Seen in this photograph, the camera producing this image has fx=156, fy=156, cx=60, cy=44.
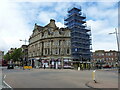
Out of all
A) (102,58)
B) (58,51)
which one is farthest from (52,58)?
(102,58)

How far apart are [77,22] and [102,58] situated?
37824mm

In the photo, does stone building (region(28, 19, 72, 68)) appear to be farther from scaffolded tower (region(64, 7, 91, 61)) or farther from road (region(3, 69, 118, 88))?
road (region(3, 69, 118, 88))

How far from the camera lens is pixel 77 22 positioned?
6209 cm

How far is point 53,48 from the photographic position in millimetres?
58719

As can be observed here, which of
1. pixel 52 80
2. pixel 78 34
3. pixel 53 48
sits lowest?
pixel 52 80

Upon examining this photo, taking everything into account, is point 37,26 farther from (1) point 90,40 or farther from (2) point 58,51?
(1) point 90,40

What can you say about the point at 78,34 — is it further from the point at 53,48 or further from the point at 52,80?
the point at 52,80

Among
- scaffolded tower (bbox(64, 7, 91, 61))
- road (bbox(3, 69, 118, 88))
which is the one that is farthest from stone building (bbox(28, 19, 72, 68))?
road (bbox(3, 69, 118, 88))

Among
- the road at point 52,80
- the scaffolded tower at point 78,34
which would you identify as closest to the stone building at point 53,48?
the scaffolded tower at point 78,34

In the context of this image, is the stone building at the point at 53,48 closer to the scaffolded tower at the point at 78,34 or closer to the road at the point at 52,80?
the scaffolded tower at the point at 78,34

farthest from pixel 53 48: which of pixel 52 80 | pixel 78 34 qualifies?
pixel 52 80

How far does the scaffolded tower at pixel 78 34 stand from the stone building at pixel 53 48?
2266mm

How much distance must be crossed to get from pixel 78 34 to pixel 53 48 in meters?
11.2

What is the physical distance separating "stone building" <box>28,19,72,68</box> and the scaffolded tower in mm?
2266
